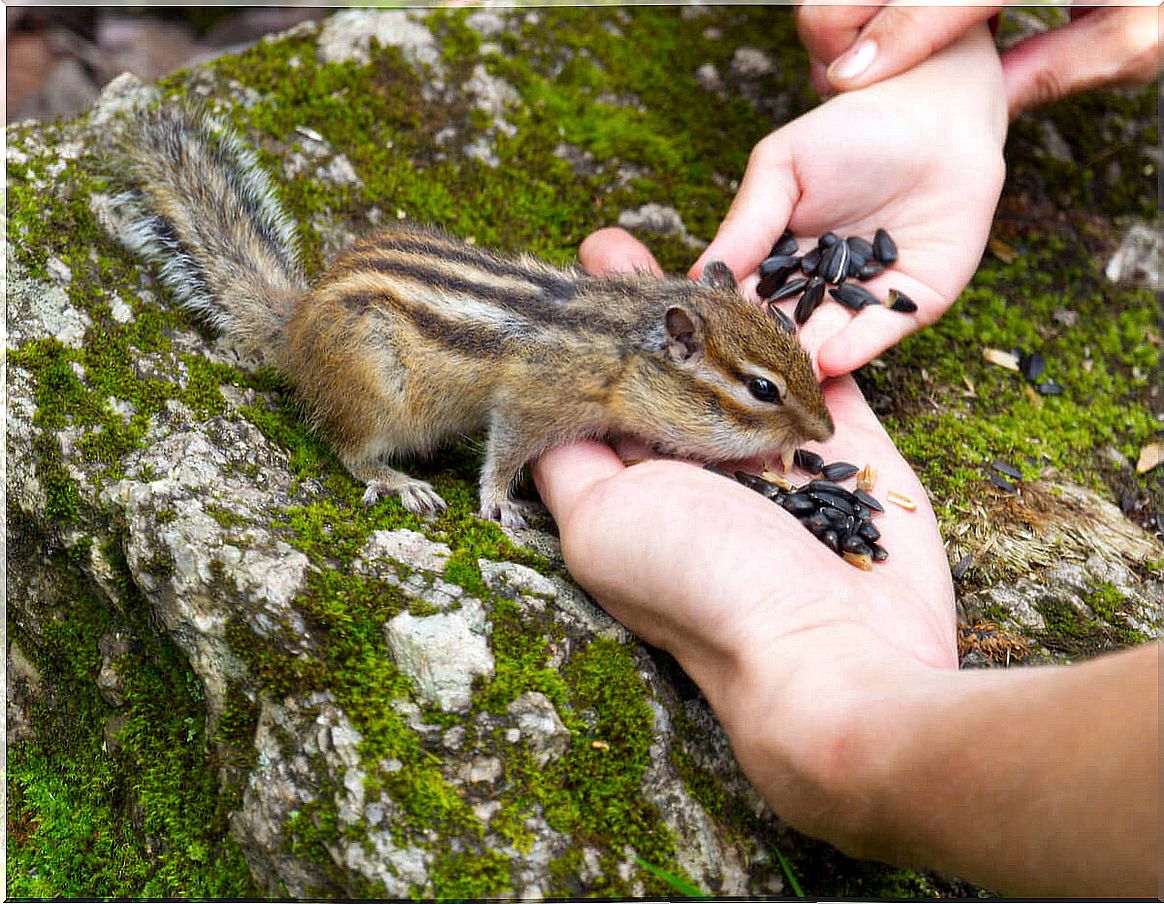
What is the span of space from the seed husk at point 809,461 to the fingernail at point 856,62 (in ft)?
6.75

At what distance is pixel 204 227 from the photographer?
452 centimetres

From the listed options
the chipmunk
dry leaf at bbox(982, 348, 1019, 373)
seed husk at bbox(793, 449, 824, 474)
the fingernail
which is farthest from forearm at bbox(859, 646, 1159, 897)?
the fingernail

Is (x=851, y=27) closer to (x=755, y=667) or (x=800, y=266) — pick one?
(x=800, y=266)

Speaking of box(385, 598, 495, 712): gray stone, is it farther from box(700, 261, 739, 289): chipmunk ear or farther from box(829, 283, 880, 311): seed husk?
box(829, 283, 880, 311): seed husk

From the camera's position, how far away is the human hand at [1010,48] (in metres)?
5.13

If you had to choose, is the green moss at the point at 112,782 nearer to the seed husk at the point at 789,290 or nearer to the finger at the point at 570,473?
the finger at the point at 570,473

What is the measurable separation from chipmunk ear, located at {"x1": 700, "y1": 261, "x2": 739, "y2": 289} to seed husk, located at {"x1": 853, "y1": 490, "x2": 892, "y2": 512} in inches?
40.4

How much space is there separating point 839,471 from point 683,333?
818 mm

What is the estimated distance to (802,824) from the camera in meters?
2.82

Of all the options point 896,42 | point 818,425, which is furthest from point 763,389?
point 896,42

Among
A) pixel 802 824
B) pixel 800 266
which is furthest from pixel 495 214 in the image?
pixel 802 824

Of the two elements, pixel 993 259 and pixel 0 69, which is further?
pixel 0 69

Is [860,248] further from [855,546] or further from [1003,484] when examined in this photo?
[855,546]

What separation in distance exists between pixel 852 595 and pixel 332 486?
206 centimetres
